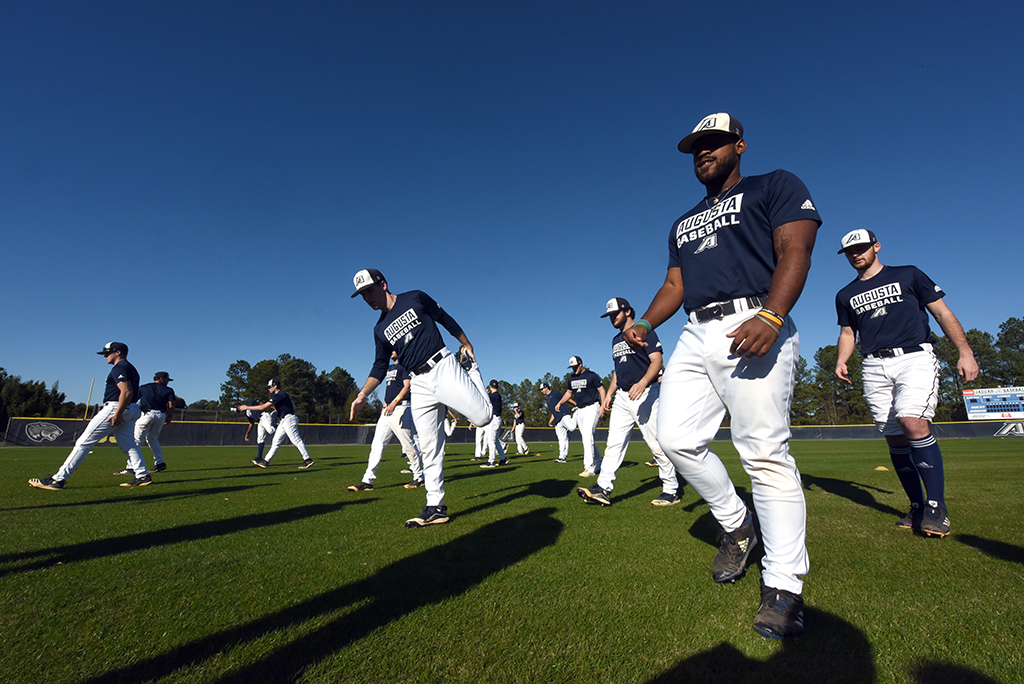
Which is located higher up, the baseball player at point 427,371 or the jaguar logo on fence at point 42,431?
the jaguar logo on fence at point 42,431

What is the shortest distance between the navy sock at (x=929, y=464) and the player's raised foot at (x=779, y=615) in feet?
9.20

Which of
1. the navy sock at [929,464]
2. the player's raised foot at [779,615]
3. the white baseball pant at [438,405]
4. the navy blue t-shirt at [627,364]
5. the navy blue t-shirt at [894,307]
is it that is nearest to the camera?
the player's raised foot at [779,615]

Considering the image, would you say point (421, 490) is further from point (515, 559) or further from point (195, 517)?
point (515, 559)

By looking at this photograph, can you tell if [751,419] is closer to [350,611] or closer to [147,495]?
[350,611]

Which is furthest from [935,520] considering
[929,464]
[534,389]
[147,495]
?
[534,389]

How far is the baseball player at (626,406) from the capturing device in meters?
5.43

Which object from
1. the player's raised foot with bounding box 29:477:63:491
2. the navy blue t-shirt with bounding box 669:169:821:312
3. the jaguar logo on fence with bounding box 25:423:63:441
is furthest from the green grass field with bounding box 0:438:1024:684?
the jaguar logo on fence with bounding box 25:423:63:441

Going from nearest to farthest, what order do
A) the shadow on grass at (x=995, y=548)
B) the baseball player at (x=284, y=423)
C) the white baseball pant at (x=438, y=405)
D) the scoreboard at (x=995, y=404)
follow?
the shadow on grass at (x=995, y=548) → the white baseball pant at (x=438, y=405) → the baseball player at (x=284, y=423) → the scoreboard at (x=995, y=404)

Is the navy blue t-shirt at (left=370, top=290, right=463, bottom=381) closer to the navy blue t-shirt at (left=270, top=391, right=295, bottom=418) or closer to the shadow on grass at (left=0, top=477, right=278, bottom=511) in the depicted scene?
the shadow on grass at (left=0, top=477, right=278, bottom=511)

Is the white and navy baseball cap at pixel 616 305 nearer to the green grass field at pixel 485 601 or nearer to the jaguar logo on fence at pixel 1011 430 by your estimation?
the green grass field at pixel 485 601

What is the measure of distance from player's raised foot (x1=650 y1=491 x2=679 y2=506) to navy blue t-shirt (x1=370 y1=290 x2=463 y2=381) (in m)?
3.14

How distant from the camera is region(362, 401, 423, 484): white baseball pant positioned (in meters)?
7.42

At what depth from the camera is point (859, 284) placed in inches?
179

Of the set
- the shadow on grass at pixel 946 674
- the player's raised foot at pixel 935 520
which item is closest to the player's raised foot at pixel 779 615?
the shadow on grass at pixel 946 674
